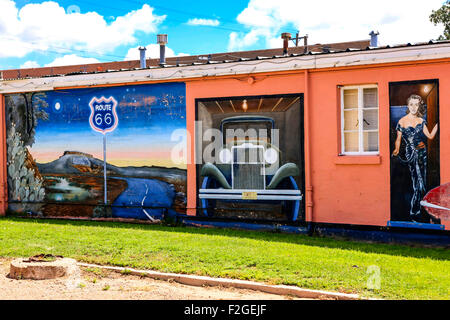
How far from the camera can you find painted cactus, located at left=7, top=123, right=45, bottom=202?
13.4 m

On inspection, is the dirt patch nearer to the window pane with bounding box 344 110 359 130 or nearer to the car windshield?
the car windshield

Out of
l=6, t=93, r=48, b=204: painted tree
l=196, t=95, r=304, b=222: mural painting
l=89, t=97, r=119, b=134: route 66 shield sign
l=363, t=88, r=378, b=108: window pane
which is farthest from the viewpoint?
l=6, t=93, r=48, b=204: painted tree

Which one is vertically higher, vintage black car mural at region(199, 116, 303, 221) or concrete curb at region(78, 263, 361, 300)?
vintage black car mural at region(199, 116, 303, 221)

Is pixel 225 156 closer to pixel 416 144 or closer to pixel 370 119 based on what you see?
pixel 370 119

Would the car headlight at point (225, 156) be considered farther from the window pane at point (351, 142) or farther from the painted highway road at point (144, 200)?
the window pane at point (351, 142)

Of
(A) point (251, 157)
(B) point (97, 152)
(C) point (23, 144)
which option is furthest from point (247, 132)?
(C) point (23, 144)

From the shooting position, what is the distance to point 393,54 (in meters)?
9.52

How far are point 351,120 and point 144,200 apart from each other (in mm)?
5072

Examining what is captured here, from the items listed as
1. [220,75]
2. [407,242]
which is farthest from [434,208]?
[220,75]

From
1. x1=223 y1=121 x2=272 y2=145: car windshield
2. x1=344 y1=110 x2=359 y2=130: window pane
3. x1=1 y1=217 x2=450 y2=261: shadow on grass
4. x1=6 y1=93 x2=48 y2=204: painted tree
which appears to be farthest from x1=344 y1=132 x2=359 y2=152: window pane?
x1=6 y1=93 x2=48 y2=204: painted tree

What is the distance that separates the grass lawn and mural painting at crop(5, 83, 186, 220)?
137 cm

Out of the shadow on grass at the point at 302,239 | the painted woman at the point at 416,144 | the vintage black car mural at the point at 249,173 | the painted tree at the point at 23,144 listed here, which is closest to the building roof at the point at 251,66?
the painted tree at the point at 23,144
